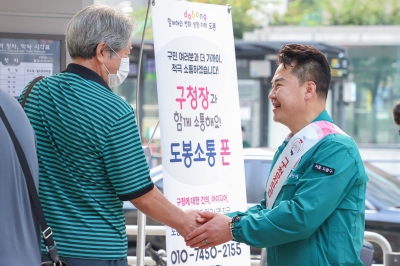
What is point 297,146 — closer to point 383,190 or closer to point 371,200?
point 371,200

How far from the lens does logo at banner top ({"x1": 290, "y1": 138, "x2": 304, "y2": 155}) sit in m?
2.80

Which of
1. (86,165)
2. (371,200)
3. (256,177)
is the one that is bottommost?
(371,200)

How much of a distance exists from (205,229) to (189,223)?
10 cm

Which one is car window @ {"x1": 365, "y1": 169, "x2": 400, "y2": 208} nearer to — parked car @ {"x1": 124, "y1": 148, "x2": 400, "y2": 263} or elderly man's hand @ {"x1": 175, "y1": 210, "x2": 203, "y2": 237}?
parked car @ {"x1": 124, "y1": 148, "x2": 400, "y2": 263}

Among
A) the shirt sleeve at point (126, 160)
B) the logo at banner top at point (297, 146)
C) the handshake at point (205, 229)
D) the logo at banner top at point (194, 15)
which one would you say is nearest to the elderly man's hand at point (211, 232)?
the handshake at point (205, 229)

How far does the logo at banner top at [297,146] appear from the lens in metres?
2.80

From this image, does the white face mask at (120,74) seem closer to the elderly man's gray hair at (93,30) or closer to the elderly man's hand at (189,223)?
the elderly man's gray hair at (93,30)

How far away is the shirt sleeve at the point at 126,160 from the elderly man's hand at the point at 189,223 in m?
0.54

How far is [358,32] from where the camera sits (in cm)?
1457

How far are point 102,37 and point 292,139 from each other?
101cm

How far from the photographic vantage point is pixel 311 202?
2.61m

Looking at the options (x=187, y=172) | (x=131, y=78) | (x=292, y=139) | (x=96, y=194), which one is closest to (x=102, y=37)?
(x=96, y=194)

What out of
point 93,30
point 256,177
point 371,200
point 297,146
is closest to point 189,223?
point 297,146

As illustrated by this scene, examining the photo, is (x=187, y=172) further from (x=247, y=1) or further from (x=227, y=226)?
(x=247, y=1)
